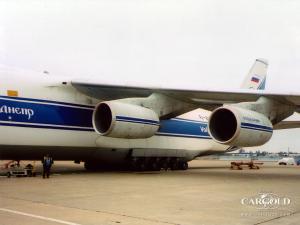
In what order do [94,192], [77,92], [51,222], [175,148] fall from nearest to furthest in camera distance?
[51,222] < [94,192] < [77,92] < [175,148]

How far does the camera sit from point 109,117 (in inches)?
580

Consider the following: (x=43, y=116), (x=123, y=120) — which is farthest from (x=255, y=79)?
(x=43, y=116)

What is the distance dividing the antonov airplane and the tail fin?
439 centimetres

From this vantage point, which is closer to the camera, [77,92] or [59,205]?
[59,205]

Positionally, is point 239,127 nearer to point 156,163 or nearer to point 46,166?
point 156,163

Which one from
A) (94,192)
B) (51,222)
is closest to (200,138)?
(94,192)

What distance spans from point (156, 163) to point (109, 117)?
3.96 metres

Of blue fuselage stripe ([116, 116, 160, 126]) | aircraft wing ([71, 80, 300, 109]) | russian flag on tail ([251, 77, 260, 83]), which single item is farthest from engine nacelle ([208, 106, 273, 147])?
russian flag on tail ([251, 77, 260, 83])

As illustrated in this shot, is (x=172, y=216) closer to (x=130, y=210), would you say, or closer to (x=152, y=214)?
(x=152, y=214)

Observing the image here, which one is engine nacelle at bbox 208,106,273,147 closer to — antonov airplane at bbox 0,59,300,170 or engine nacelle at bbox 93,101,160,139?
antonov airplane at bbox 0,59,300,170

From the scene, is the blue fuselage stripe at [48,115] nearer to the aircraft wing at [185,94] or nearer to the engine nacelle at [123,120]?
the engine nacelle at [123,120]

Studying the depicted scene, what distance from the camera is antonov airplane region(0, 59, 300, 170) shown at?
1327cm

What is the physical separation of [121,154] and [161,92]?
9.58ft

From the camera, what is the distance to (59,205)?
7.12 meters
